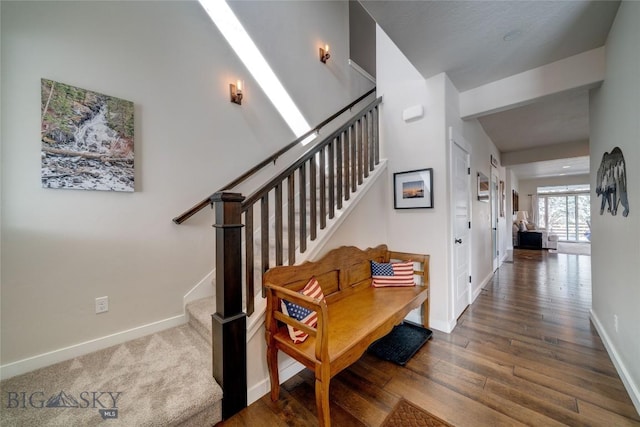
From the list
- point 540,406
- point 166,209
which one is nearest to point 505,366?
point 540,406

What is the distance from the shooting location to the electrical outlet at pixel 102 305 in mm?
1924

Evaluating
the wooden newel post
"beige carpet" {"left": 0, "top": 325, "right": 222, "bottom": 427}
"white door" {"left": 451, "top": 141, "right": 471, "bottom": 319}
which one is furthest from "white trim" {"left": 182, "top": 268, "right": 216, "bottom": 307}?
"white door" {"left": 451, "top": 141, "right": 471, "bottom": 319}

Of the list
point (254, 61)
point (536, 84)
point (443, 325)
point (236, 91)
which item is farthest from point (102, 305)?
point (536, 84)

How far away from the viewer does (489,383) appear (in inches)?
71.1

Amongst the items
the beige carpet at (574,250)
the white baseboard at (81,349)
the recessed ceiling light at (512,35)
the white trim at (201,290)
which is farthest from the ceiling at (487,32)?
the beige carpet at (574,250)

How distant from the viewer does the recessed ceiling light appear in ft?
6.61

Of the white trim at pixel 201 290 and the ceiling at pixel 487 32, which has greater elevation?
the ceiling at pixel 487 32

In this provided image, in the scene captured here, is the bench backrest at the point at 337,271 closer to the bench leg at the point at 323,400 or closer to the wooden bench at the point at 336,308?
the wooden bench at the point at 336,308

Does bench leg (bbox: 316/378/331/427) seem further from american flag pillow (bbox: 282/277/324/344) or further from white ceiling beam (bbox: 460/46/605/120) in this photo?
white ceiling beam (bbox: 460/46/605/120)

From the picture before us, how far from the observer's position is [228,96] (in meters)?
2.68

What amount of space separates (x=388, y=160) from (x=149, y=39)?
268 centimetres

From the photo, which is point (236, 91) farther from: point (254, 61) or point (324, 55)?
point (324, 55)

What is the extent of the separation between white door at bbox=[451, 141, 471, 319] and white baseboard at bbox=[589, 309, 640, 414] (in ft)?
3.81

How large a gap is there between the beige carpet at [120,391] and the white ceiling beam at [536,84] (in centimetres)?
370
